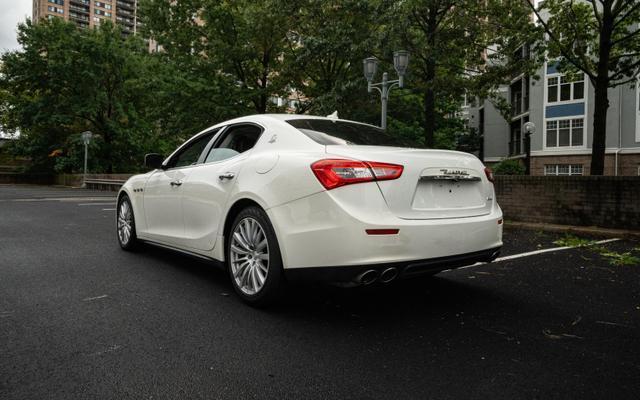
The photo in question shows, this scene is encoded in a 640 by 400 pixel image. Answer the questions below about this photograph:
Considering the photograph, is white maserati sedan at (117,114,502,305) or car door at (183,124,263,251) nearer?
white maserati sedan at (117,114,502,305)

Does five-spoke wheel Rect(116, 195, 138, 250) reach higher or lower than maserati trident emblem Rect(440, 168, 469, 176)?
lower

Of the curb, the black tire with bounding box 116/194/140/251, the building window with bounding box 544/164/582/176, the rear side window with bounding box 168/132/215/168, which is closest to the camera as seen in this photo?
the rear side window with bounding box 168/132/215/168

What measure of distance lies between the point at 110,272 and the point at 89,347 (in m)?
2.10

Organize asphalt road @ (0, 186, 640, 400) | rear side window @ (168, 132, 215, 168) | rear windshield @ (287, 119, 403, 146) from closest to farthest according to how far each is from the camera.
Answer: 1. asphalt road @ (0, 186, 640, 400)
2. rear windshield @ (287, 119, 403, 146)
3. rear side window @ (168, 132, 215, 168)

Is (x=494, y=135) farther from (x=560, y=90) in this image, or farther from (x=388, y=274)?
(x=388, y=274)

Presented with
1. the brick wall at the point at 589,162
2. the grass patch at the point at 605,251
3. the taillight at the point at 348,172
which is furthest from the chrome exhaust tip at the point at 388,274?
the brick wall at the point at 589,162

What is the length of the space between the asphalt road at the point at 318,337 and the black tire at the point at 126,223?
0.76 meters

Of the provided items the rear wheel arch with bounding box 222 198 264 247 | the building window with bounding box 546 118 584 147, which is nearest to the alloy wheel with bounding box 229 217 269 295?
the rear wheel arch with bounding box 222 198 264 247

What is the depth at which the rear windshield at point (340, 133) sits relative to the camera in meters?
3.53

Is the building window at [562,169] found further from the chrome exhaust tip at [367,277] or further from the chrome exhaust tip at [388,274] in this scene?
the chrome exhaust tip at [367,277]

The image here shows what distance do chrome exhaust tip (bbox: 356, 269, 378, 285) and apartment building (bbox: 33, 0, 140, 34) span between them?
439 ft

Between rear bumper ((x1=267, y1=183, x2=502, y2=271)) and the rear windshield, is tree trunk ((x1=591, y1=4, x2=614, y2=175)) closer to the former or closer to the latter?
the rear windshield

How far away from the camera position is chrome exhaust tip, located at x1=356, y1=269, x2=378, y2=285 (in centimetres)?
287

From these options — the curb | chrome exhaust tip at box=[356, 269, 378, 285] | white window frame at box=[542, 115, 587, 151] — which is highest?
white window frame at box=[542, 115, 587, 151]
